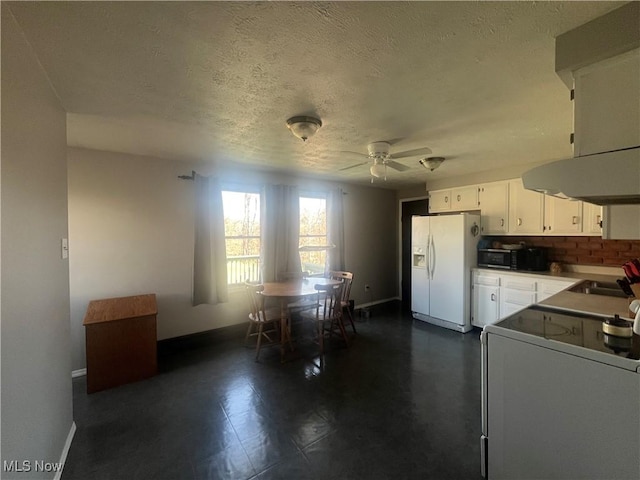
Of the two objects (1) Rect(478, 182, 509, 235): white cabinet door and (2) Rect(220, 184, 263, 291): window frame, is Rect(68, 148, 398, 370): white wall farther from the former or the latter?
(1) Rect(478, 182, 509, 235): white cabinet door

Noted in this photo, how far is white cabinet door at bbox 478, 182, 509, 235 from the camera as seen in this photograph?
12.8ft

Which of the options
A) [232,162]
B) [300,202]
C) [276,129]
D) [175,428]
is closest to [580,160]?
[276,129]

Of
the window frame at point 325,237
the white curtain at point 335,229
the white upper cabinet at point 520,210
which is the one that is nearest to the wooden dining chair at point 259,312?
the window frame at point 325,237

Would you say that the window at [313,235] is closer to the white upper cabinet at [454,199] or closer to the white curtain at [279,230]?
the white curtain at [279,230]

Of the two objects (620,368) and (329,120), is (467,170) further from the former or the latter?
(620,368)

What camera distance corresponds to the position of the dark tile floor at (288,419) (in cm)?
173

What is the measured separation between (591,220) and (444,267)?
1.72 metres

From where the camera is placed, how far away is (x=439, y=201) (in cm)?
466

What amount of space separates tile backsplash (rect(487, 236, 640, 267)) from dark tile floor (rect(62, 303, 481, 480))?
6.06 feet

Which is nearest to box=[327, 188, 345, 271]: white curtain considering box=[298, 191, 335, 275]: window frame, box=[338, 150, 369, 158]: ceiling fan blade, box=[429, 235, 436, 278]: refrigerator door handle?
box=[298, 191, 335, 275]: window frame

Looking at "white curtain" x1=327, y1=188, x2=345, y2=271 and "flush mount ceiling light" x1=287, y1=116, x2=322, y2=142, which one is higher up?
"flush mount ceiling light" x1=287, y1=116, x2=322, y2=142

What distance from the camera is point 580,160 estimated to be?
118 centimetres

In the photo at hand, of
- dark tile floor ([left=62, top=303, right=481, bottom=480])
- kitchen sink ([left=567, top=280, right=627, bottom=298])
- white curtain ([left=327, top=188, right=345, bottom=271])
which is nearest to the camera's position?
dark tile floor ([left=62, top=303, right=481, bottom=480])

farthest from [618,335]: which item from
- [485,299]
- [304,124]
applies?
[485,299]
